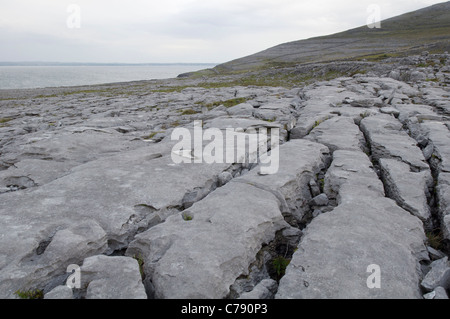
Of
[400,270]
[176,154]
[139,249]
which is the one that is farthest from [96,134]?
[400,270]

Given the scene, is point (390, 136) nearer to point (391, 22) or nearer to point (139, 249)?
→ point (139, 249)

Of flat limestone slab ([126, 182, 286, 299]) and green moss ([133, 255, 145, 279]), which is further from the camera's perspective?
green moss ([133, 255, 145, 279])

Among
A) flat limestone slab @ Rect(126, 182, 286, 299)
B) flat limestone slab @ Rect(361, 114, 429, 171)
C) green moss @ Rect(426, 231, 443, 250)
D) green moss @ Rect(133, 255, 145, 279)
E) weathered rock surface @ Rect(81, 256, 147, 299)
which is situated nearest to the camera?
weathered rock surface @ Rect(81, 256, 147, 299)

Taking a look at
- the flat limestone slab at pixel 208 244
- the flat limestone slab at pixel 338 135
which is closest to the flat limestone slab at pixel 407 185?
the flat limestone slab at pixel 338 135

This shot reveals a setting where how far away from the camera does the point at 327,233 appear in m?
6.16

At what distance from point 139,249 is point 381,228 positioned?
5327mm

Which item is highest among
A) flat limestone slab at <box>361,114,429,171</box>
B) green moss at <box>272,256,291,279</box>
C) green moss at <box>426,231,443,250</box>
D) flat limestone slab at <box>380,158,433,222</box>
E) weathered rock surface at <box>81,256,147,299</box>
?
flat limestone slab at <box>361,114,429,171</box>

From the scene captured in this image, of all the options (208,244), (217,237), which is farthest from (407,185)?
(208,244)

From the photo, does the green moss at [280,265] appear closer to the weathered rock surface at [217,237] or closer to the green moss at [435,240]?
the weathered rock surface at [217,237]

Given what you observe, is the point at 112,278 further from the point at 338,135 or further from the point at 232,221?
the point at 338,135

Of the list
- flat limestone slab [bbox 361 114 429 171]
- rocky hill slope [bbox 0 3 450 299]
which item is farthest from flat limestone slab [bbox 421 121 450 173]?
flat limestone slab [bbox 361 114 429 171]

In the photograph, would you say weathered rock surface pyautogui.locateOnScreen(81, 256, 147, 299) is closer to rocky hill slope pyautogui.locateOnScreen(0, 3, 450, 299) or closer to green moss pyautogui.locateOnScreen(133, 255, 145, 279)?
rocky hill slope pyautogui.locateOnScreen(0, 3, 450, 299)

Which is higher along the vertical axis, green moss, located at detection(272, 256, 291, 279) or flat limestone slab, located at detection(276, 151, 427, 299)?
flat limestone slab, located at detection(276, 151, 427, 299)

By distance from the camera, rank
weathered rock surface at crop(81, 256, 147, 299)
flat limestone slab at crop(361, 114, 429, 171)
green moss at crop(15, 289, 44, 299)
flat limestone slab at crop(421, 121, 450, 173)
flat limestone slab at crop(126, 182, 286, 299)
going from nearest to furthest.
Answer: weathered rock surface at crop(81, 256, 147, 299) → green moss at crop(15, 289, 44, 299) → flat limestone slab at crop(126, 182, 286, 299) → flat limestone slab at crop(421, 121, 450, 173) → flat limestone slab at crop(361, 114, 429, 171)
